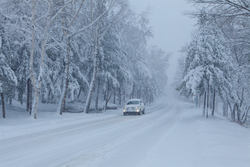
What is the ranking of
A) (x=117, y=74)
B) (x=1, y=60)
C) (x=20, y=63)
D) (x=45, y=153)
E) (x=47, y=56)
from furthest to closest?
(x=117, y=74), (x=47, y=56), (x=20, y=63), (x=1, y=60), (x=45, y=153)

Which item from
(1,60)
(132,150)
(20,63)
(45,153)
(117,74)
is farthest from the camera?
(117,74)

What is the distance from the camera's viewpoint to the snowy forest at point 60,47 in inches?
646

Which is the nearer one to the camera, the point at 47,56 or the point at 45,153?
the point at 45,153

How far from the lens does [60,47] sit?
22281mm

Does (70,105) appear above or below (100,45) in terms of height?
below

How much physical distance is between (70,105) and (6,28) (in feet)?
50.5

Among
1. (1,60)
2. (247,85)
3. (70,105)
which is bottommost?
(70,105)

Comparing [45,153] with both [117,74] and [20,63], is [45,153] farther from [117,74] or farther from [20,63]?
[117,74]

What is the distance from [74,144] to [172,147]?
145 inches

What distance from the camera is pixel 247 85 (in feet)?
56.8

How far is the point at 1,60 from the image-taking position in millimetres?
15766

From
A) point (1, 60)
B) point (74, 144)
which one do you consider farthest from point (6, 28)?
point (74, 144)

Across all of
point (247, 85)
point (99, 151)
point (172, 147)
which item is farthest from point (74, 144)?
point (247, 85)

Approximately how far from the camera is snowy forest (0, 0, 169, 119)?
16.4 m
